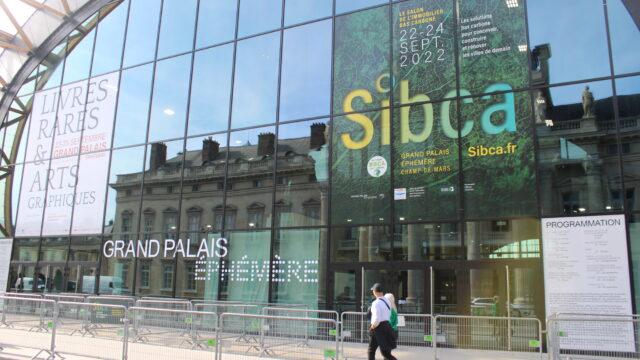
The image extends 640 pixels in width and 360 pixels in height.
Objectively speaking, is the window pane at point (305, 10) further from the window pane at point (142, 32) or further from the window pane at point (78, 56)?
the window pane at point (78, 56)

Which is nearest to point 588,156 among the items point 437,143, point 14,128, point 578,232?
point 578,232

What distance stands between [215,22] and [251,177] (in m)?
6.04

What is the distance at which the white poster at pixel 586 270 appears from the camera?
1140cm

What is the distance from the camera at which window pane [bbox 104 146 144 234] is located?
1933 centimetres

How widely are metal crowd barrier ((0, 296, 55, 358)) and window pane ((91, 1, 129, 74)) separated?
1037cm

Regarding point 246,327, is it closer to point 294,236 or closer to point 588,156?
point 294,236

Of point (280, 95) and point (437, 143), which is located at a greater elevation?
point (280, 95)

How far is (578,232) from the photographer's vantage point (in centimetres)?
1207

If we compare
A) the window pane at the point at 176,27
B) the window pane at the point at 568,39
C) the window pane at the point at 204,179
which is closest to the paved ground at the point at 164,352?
the window pane at the point at 204,179

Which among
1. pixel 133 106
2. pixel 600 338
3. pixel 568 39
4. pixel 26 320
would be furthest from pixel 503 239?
pixel 133 106

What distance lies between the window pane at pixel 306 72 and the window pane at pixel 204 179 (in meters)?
2.72

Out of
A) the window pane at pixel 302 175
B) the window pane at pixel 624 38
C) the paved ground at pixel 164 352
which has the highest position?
the window pane at pixel 624 38

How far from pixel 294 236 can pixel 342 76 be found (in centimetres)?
488

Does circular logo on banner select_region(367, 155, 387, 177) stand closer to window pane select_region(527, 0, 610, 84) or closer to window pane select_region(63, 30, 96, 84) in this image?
window pane select_region(527, 0, 610, 84)
